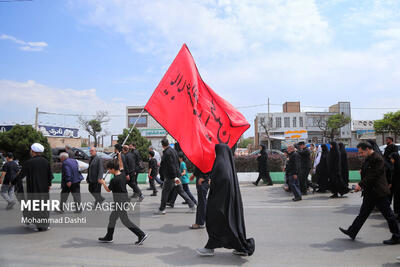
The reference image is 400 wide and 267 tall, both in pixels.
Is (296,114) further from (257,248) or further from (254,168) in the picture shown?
(257,248)

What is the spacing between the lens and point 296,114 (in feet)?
220

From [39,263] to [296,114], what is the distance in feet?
219

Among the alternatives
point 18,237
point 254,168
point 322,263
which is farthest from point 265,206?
point 254,168

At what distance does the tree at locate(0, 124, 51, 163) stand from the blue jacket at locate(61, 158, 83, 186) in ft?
38.8

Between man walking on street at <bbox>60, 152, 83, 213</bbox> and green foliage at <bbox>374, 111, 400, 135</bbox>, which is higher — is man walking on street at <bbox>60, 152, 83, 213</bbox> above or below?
below

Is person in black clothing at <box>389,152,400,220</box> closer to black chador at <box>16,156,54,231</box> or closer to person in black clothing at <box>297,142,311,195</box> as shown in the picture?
person in black clothing at <box>297,142,311,195</box>

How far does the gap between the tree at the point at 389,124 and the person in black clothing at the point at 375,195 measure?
4352 centimetres

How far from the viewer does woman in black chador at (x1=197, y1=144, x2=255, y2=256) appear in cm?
439

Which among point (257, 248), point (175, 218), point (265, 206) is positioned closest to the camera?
→ point (257, 248)

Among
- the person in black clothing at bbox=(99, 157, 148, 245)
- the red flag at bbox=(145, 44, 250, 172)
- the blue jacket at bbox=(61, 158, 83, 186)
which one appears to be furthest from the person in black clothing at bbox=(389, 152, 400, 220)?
the blue jacket at bbox=(61, 158, 83, 186)

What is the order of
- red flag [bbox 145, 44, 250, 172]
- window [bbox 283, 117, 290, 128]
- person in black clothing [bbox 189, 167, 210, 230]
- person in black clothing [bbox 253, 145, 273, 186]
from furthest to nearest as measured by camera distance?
window [bbox 283, 117, 290, 128] → person in black clothing [bbox 253, 145, 273, 186] → person in black clothing [bbox 189, 167, 210, 230] → red flag [bbox 145, 44, 250, 172]

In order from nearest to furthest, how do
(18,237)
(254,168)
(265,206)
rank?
(18,237), (265,206), (254,168)

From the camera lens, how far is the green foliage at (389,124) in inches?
1671

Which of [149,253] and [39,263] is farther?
[149,253]
